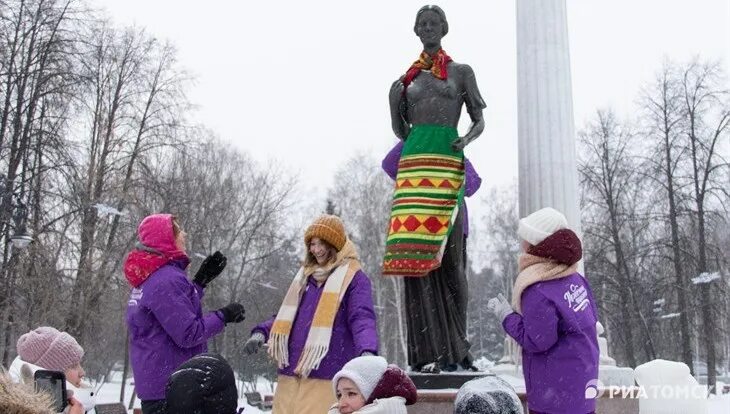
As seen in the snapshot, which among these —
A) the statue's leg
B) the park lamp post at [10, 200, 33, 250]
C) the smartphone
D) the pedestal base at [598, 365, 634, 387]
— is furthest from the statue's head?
the park lamp post at [10, 200, 33, 250]

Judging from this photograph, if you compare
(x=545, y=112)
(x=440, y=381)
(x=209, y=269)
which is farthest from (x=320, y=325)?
(x=545, y=112)

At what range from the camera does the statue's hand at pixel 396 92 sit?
220 inches

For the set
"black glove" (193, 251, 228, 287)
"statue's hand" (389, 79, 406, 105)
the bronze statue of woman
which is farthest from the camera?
"statue's hand" (389, 79, 406, 105)

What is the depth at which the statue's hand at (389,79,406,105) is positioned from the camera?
18.4 feet

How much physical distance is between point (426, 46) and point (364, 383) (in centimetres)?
306

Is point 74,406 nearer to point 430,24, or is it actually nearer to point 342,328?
point 342,328

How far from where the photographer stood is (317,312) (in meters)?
4.13

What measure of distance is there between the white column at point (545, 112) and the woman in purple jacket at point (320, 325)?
5.12 m

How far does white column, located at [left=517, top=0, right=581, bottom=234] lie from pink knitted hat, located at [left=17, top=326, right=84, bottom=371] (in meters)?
6.44

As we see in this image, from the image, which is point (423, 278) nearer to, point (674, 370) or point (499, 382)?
point (674, 370)

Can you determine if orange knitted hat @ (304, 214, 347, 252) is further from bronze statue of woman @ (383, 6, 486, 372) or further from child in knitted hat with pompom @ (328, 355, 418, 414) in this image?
child in knitted hat with pompom @ (328, 355, 418, 414)

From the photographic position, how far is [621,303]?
26.9 metres

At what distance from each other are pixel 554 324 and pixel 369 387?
90cm

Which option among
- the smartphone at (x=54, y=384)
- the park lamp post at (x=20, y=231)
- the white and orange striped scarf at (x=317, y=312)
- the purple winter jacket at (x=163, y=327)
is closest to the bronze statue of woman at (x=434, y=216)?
the white and orange striped scarf at (x=317, y=312)
